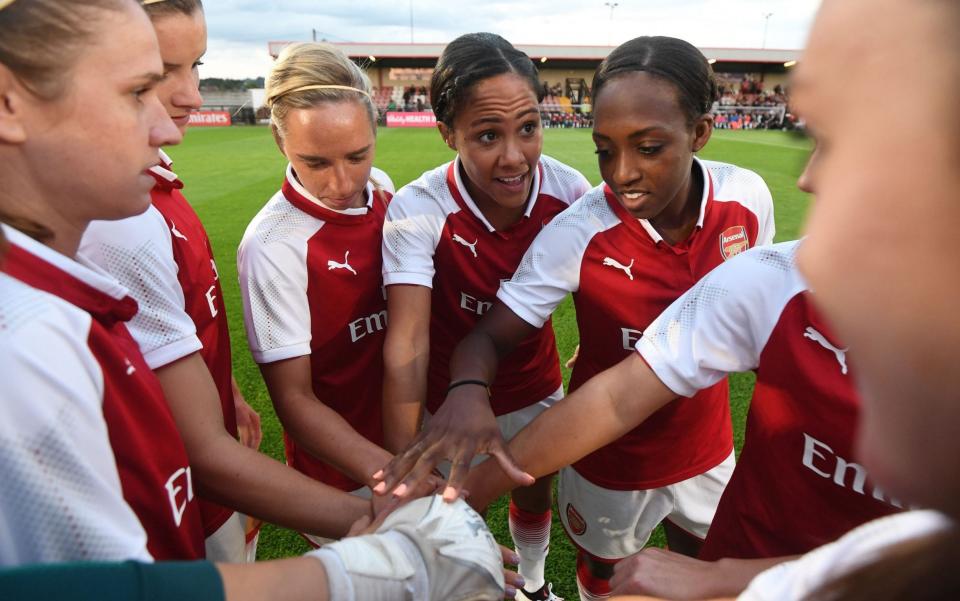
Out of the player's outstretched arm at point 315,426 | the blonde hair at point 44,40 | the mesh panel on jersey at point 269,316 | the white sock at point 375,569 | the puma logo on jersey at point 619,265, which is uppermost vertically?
the blonde hair at point 44,40

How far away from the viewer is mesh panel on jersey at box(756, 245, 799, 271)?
1316mm

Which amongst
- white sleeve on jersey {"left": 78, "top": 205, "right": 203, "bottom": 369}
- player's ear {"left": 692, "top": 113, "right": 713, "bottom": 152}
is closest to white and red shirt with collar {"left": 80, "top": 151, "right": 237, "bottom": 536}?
white sleeve on jersey {"left": 78, "top": 205, "right": 203, "bottom": 369}

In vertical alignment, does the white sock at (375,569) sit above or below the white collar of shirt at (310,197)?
below

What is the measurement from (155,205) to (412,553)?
122 cm

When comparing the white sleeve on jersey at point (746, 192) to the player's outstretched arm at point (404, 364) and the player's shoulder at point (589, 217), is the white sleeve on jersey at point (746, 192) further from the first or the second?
the player's outstretched arm at point (404, 364)

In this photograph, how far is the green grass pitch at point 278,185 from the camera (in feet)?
9.34

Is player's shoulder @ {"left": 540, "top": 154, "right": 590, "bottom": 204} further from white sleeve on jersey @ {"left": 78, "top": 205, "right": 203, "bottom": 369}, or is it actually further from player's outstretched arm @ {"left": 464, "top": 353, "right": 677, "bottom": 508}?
white sleeve on jersey @ {"left": 78, "top": 205, "right": 203, "bottom": 369}

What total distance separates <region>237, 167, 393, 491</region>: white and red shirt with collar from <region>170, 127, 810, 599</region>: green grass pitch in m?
1.05

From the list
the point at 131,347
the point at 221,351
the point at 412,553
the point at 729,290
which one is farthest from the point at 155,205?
the point at 729,290

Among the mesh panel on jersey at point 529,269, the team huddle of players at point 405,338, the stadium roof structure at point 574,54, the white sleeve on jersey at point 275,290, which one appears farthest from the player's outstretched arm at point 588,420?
the stadium roof structure at point 574,54

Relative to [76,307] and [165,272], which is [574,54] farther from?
[76,307]

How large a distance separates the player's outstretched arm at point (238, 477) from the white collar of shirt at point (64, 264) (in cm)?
44

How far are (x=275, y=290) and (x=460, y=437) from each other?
32.8 inches

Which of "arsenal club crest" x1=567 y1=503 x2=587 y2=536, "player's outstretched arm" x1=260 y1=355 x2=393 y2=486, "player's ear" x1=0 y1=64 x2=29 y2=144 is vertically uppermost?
"player's ear" x1=0 y1=64 x2=29 y2=144
